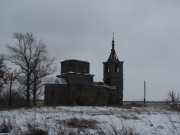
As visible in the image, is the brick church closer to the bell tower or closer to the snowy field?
the bell tower

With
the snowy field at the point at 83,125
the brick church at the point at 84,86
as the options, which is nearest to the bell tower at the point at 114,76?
the brick church at the point at 84,86

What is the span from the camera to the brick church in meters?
62.3

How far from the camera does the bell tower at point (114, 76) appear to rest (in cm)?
7681

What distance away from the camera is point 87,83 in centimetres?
6981

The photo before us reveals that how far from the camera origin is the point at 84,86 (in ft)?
222

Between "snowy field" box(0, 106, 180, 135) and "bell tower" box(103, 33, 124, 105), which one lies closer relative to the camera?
"snowy field" box(0, 106, 180, 135)

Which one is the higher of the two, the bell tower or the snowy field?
the bell tower

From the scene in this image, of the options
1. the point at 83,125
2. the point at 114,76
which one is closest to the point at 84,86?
the point at 114,76

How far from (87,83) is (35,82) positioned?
13.4m

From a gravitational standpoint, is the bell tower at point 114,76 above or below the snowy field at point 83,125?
above

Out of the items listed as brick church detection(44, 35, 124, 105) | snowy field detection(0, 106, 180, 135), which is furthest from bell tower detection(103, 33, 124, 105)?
snowy field detection(0, 106, 180, 135)

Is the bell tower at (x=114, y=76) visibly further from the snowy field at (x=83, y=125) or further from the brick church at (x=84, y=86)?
the snowy field at (x=83, y=125)

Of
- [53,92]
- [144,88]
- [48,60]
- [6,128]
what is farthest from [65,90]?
[6,128]

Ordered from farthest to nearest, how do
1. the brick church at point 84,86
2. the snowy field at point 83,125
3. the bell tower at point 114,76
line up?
1. the bell tower at point 114,76
2. the brick church at point 84,86
3. the snowy field at point 83,125
